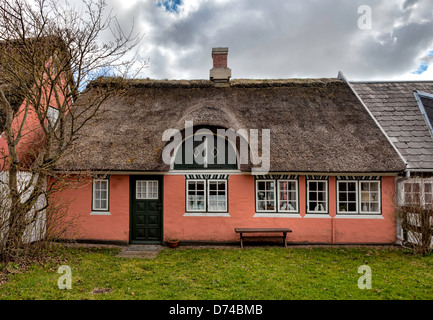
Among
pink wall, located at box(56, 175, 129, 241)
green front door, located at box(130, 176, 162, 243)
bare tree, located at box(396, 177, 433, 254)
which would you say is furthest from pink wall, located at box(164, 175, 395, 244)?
pink wall, located at box(56, 175, 129, 241)

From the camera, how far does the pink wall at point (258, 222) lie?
8891 millimetres

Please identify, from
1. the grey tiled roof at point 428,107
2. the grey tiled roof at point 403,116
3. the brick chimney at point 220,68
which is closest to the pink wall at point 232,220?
the grey tiled roof at point 403,116

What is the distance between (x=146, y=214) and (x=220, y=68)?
7.24 m

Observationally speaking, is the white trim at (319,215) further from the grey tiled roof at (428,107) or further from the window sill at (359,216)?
the grey tiled roof at (428,107)

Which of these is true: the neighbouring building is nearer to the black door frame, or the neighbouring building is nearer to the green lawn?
the green lawn

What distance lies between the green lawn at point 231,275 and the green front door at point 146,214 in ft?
3.53

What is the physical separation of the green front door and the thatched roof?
86 cm

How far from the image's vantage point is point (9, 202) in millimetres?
6844

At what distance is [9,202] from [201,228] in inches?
217

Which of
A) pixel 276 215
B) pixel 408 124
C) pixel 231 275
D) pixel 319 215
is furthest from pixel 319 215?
pixel 408 124

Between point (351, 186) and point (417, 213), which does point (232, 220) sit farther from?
point (417, 213)
